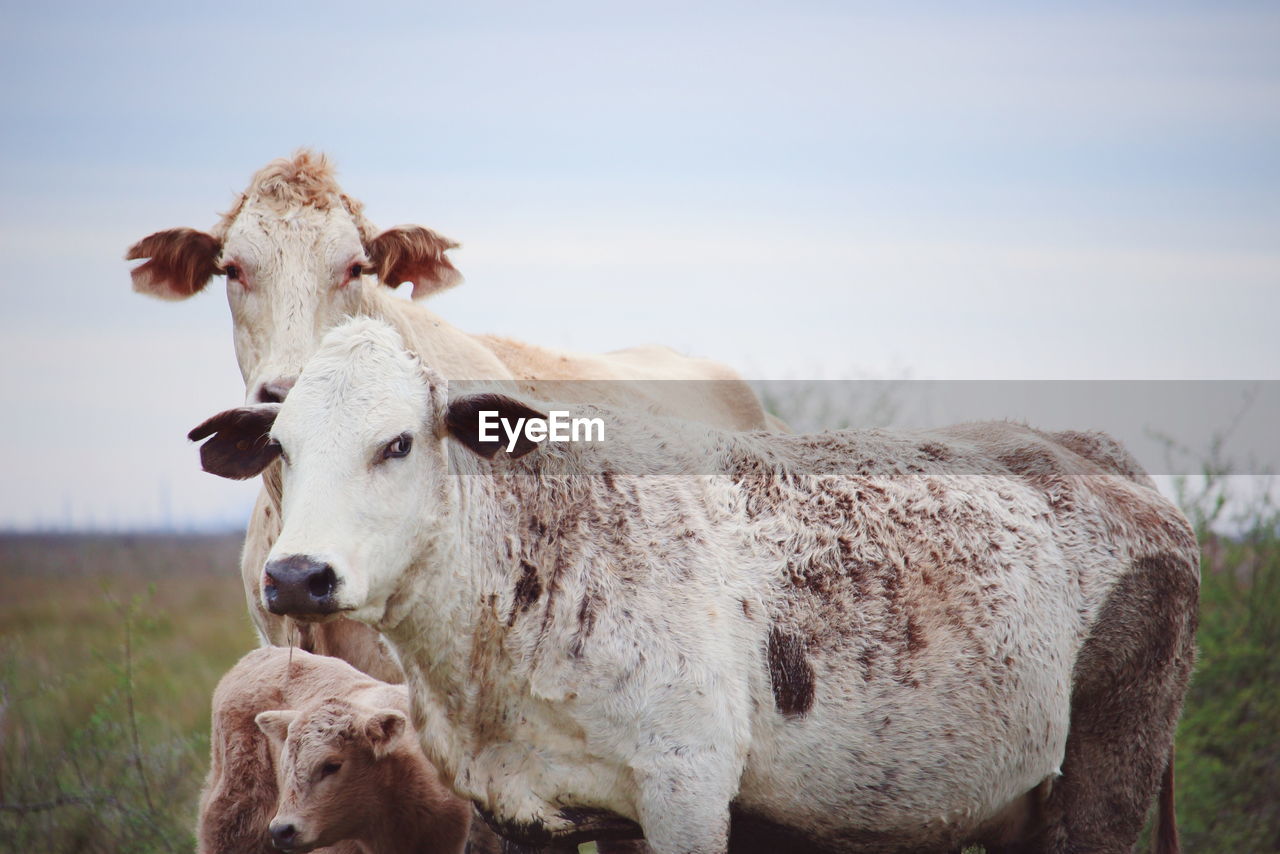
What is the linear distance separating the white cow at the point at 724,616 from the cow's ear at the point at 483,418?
0.6 inches

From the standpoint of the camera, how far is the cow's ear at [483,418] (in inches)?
168

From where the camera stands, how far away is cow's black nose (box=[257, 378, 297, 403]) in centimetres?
541

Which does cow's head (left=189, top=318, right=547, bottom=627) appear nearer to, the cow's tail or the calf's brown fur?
the calf's brown fur

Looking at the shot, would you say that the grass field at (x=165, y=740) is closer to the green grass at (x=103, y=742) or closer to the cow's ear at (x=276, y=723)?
the green grass at (x=103, y=742)

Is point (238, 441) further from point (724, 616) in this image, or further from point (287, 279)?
point (724, 616)

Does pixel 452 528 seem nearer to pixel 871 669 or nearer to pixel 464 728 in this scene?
pixel 464 728

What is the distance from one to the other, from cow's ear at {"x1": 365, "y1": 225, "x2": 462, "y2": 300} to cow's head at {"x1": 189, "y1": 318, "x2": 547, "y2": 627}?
203 cm

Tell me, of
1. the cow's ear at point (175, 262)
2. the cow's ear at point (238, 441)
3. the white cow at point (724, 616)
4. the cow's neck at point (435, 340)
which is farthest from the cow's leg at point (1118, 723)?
the cow's ear at point (175, 262)

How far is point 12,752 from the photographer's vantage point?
994 cm

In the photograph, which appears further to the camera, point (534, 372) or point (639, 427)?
point (534, 372)

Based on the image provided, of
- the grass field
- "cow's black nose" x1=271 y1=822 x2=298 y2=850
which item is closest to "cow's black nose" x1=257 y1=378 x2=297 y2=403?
"cow's black nose" x1=271 y1=822 x2=298 y2=850

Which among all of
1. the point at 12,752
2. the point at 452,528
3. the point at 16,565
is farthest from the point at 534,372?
the point at 16,565

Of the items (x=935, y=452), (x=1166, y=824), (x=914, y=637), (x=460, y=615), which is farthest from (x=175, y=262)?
(x=1166, y=824)

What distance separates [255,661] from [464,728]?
2.40 metres
